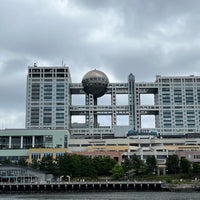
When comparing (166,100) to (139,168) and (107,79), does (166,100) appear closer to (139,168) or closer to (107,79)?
(107,79)

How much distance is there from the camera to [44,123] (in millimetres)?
191125

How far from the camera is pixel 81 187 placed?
3883 inches

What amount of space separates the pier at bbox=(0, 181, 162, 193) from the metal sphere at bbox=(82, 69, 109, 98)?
298 ft

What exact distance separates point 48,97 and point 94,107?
21596 mm

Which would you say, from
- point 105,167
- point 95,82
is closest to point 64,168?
point 105,167

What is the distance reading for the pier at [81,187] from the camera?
9800cm

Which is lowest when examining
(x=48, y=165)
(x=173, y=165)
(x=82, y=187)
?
(x=82, y=187)

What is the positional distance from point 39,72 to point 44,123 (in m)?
24.3

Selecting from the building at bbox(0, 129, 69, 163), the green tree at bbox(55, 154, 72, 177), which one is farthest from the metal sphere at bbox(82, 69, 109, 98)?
the green tree at bbox(55, 154, 72, 177)

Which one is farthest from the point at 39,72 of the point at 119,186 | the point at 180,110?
the point at 119,186

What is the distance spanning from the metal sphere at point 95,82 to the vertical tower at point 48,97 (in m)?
11.0

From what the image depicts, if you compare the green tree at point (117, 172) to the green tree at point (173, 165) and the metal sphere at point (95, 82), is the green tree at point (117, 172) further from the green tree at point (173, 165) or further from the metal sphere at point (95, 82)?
the metal sphere at point (95, 82)

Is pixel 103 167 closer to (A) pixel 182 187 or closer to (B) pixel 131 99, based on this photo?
(A) pixel 182 187

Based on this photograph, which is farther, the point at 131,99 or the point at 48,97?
the point at 131,99
